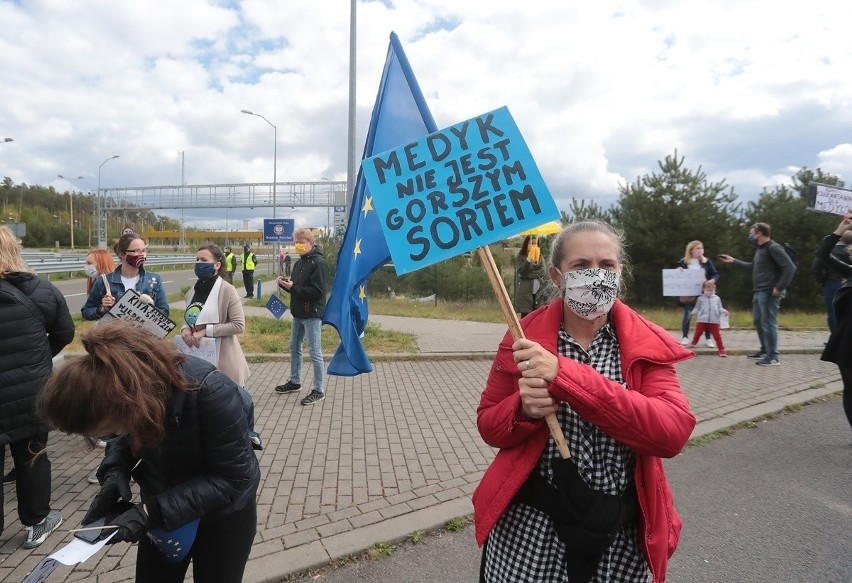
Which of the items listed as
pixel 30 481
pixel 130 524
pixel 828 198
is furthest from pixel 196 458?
pixel 828 198

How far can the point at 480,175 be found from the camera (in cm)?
188

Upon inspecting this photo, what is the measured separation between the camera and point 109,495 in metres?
1.83

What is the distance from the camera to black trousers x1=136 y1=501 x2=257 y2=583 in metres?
2.00

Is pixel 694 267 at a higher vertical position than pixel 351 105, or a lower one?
lower

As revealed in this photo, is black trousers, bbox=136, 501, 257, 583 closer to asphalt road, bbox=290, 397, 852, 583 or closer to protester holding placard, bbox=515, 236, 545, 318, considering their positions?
asphalt road, bbox=290, 397, 852, 583

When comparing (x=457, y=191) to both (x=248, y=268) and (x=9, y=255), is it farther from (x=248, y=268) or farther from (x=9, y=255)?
(x=248, y=268)

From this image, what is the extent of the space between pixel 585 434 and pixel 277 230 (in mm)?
22500

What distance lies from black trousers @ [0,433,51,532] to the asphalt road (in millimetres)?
1705

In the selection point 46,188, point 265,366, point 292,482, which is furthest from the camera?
point 46,188

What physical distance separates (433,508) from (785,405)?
195 inches

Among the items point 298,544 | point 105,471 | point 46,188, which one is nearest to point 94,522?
point 105,471

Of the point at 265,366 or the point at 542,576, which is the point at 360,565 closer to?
the point at 542,576

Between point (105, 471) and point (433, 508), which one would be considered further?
point (433, 508)

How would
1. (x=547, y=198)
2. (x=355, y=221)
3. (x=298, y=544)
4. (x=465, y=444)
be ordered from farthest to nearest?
(x=465, y=444)
(x=298, y=544)
(x=355, y=221)
(x=547, y=198)
